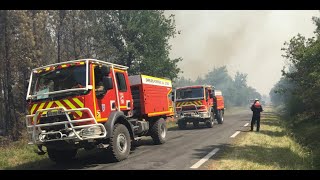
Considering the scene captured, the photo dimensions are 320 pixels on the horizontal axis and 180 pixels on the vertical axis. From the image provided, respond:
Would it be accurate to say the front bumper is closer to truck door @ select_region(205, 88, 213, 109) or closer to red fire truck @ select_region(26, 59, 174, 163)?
red fire truck @ select_region(26, 59, 174, 163)

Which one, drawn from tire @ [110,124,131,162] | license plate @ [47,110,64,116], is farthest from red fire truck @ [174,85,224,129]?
license plate @ [47,110,64,116]

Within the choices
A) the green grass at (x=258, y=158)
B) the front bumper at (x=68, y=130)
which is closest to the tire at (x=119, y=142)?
the front bumper at (x=68, y=130)

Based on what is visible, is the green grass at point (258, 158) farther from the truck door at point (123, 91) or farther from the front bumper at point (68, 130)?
the truck door at point (123, 91)

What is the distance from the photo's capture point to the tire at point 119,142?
28.9 feet

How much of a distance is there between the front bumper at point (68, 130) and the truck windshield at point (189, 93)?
447 inches

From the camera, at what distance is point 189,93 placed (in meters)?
19.3

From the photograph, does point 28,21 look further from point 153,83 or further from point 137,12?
point 153,83

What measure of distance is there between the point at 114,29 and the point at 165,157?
29.6 m

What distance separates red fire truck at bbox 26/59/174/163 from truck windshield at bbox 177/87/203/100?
30.3ft

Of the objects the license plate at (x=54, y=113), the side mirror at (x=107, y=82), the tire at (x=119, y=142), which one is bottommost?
the tire at (x=119, y=142)

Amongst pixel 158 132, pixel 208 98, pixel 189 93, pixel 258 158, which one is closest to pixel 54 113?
pixel 158 132
